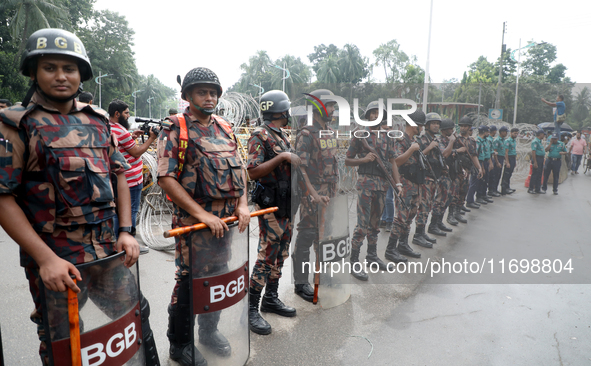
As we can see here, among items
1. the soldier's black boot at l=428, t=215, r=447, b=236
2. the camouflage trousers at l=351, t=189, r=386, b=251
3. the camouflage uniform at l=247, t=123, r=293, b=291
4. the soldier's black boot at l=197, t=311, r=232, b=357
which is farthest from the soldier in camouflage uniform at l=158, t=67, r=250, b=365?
the soldier's black boot at l=428, t=215, r=447, b=236

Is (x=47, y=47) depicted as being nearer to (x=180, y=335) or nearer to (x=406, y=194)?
(x=180, y=335)

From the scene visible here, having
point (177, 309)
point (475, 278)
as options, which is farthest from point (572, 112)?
point (177, 309)

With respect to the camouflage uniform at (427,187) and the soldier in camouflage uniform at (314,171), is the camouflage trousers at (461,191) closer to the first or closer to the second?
the camouflage uniform at (427,187)

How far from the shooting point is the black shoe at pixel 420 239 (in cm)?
466

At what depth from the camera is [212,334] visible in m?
2.02

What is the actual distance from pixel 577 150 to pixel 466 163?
107 cm

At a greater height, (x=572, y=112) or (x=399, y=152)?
(x=572, y=112)

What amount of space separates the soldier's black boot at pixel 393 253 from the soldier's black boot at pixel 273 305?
1547 millimetres

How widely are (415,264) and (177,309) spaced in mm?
2880

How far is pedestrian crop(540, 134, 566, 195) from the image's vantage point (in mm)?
3574

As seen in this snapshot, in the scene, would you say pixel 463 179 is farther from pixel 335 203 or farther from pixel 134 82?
pixel 134 82

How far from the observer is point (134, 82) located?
139ft

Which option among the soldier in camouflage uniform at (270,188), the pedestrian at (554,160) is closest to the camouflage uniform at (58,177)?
the soldier in camouflage uniform at (270,188)

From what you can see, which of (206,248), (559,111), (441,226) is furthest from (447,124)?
(206,248)
